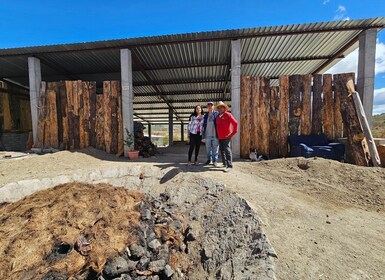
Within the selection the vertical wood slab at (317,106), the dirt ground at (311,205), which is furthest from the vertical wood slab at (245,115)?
the vertical wood slab at (317,106)

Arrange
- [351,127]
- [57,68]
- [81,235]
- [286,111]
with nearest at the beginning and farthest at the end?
[81,235] < [351,127] < [286,111] < [57,68]

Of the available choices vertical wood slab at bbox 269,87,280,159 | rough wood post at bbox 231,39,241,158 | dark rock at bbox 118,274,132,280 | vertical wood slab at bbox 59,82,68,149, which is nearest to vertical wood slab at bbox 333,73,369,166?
vertical wood slab at bbox 269,87,280,159

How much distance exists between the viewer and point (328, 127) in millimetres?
6281

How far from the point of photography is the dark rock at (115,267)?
235 centimetres

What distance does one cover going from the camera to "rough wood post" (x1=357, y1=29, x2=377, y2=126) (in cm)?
584

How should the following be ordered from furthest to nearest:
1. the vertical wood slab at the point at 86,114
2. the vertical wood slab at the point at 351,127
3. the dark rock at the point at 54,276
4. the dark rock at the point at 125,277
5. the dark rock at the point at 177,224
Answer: the vertical wood slab at the point at 86,114 < the vertical wood slab at the point at 351,127 < the dark rock at the point at 177,224 < the dark rock at the point at 125,277 < the dark rock at the point at 54,276

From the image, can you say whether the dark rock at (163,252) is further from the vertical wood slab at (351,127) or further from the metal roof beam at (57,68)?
the metal roof beam at (57,68)

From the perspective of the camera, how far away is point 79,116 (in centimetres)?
728

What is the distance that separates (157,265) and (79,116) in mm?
6489

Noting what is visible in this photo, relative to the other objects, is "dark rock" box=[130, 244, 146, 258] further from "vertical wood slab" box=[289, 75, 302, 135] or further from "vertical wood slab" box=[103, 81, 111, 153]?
"vertical wood slab" box=[289, 75, 302, 135]

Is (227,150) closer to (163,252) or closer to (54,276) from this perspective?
(163,252)

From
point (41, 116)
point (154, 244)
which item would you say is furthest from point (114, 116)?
point (154, 244)

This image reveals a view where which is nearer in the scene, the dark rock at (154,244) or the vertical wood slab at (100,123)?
the dark rock at (154,244)

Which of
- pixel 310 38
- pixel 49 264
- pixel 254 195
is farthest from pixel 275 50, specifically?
pixel 49 264
